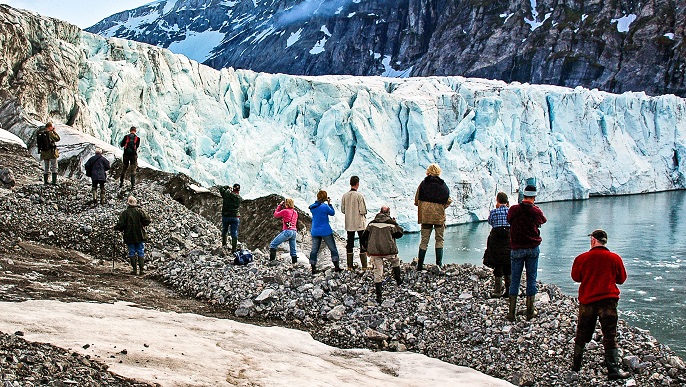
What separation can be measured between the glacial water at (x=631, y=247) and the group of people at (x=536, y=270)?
280 inches

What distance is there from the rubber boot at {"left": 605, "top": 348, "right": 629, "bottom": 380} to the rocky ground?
0.07 m

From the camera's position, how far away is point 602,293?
233 inches

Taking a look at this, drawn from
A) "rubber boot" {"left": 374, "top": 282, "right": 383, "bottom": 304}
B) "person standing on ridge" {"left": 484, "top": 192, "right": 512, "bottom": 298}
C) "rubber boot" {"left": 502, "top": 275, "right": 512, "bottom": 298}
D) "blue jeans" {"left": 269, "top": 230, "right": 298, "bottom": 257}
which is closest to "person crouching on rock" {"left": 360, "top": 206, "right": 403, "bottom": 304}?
"rubber boot" {"left": 374, "top": 282, "right": 383, "bottom": 304}

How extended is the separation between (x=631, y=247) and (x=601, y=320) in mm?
21319

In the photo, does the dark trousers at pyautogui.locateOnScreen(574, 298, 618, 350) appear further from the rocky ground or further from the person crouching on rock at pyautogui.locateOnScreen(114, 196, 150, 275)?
the person crouching on rock at pyautogui.locateOnScreen(114, 196, 150, 275)

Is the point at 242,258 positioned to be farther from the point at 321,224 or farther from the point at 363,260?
the point at 363,260

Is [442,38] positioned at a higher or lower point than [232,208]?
higher

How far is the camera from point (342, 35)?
436 feet

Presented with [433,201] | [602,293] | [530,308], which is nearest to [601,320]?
[602,293]

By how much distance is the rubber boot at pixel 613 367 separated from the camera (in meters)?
6.00

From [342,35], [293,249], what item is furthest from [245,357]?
[342,35]

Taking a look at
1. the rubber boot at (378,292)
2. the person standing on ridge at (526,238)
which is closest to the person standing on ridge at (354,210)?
the rubber boot at (378,292)

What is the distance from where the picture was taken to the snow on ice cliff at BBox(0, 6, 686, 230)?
931 inches

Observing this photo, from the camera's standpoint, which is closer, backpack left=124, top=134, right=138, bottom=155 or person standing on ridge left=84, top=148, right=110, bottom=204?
person standing on ridge left=84, top=148, right=110, bottom=204
